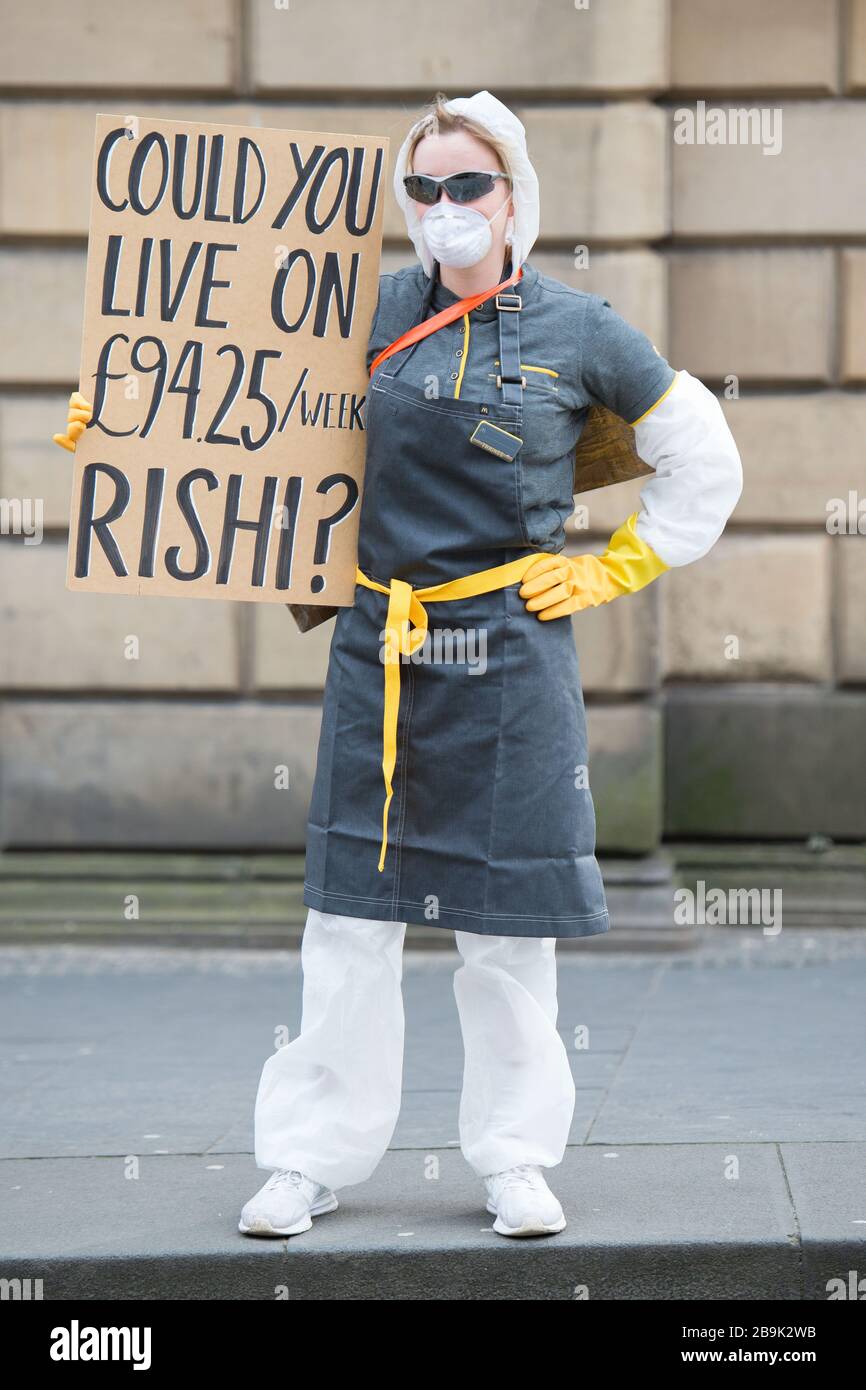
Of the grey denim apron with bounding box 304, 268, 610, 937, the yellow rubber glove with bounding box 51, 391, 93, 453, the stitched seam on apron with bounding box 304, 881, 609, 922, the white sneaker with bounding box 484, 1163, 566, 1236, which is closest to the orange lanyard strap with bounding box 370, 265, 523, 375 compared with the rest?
the grey denim apron with bounding box 304, 268, 610, 937

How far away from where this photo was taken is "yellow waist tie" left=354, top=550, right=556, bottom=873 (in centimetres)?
367

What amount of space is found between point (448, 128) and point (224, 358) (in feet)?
2.21

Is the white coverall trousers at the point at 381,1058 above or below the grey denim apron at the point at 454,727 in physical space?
below

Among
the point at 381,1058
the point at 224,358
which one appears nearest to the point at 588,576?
the point at 224,358

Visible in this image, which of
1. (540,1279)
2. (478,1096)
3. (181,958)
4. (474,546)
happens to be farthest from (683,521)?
(181,958)

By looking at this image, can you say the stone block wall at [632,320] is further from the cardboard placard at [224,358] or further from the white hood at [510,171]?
the white hood at [510,171]

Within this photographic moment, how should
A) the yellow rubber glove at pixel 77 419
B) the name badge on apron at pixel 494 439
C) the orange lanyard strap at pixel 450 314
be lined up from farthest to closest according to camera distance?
the yellow rubber glove at pixel 77 419, the orange lanyard strap at pixel 450 314, the name badge on apron at pixel 494 439

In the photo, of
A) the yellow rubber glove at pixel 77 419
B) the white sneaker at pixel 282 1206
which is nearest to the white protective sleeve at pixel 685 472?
the yellow rubber glove at pixel 77 419

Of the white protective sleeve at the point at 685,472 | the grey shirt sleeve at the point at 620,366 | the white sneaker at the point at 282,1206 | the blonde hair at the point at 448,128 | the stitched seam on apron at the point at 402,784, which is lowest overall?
the white sneaker at the point at 282,1206

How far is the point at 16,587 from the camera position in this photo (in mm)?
7199

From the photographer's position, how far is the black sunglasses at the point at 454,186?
3580mm

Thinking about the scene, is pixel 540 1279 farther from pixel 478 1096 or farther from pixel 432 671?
pixel 432 671

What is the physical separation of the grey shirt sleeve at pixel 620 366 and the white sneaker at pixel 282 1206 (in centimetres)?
166
